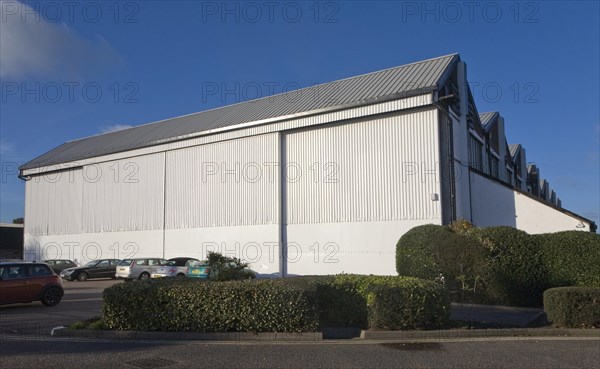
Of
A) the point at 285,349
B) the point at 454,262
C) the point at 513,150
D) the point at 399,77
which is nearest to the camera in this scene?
the point at 285,349

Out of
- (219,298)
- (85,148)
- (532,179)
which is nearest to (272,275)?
(219,298)

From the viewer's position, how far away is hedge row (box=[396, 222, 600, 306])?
15.6 meters

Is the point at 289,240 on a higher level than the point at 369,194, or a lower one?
lower

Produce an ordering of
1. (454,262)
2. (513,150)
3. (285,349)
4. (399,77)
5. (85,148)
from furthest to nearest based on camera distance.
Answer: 1. (513,150)
2. (85,148)
3. (399,77)
4. (454,262)
5. (285,349)

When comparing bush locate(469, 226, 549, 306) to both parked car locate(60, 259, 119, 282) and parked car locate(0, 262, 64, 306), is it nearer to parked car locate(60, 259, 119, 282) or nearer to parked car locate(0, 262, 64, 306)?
parked car locate(0, 262, 64, 306)

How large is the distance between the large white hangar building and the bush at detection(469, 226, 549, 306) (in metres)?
6.69

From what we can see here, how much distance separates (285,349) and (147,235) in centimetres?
2722

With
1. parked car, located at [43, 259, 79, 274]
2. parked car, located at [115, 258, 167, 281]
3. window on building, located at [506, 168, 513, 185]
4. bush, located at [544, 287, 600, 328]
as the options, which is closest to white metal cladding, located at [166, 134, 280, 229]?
parked car, located at [115, 258, 167, 281]

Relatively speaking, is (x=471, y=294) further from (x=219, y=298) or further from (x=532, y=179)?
(x=532, y=179)

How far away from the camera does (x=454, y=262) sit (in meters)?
16.6

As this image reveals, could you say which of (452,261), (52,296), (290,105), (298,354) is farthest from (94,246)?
(298,354)

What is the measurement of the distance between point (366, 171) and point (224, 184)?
376 inches

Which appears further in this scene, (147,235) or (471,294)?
(147,235)

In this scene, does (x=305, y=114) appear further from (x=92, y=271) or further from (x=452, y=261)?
(x=92, y=271)
